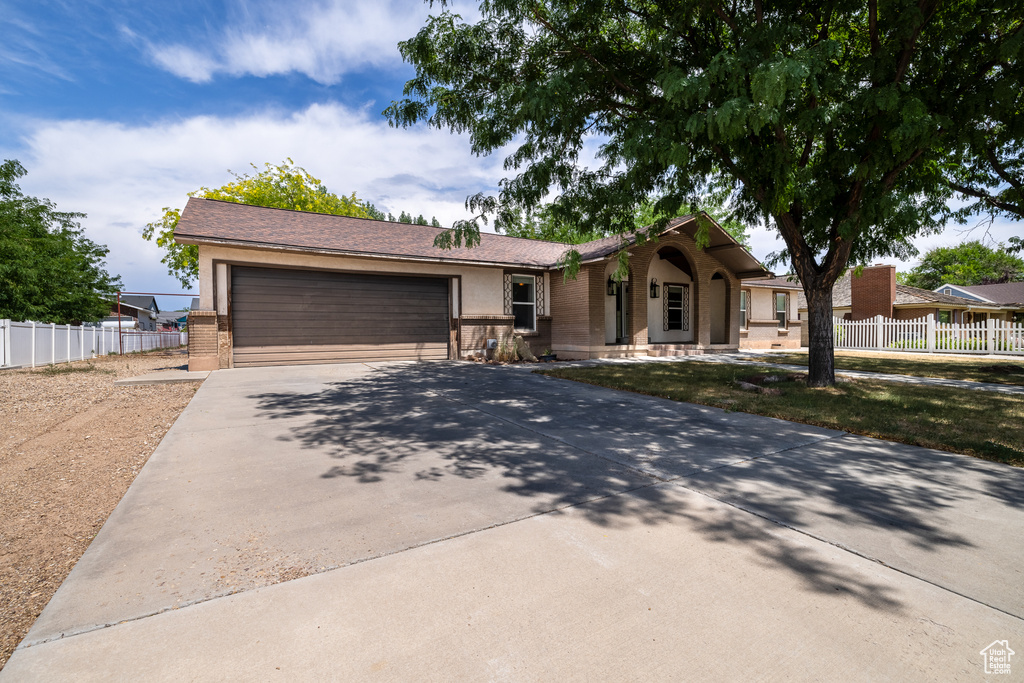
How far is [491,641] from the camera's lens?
6.63ft

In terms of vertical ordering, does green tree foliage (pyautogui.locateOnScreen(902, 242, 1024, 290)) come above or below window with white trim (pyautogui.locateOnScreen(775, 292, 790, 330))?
above

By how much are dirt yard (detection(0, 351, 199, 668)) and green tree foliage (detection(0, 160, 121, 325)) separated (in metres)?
13.4

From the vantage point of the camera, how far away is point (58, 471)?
14.1 ft

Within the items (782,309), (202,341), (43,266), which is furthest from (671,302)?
(43,266)

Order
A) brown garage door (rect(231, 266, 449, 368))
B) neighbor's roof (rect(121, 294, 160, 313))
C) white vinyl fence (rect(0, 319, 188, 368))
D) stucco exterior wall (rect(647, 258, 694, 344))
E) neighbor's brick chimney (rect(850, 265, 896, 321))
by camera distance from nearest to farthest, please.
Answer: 1. brown garage door (rect(231, 266, 449, 368))
2. white vinyl fence (rect(0, 319, 188, 368))
3. stucco exterior wall (rect(647, 258, 694, 344))
4. neighbor's brick chimney (rect(850, 265, 896, 321))
5. neighbor's roof (rect(121, 294, 160, 313))

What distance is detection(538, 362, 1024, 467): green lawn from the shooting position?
5152 mm

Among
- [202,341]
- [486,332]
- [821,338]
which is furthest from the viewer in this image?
[486,332]

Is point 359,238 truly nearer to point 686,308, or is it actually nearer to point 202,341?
point 202,341

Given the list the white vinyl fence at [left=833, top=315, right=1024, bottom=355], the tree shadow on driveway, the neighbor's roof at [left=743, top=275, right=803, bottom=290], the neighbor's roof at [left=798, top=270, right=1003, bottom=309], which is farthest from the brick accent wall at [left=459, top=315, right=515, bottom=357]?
the neighbor's roof at [left=798, top=270, right=1003, bottom=309]

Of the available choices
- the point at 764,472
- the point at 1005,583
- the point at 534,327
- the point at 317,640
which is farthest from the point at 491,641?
the point at 534,327

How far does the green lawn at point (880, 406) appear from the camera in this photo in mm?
5152

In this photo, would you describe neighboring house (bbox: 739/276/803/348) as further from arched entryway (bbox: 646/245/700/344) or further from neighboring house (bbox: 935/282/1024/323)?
neighboring house (bbox: 935/282/1024/323)

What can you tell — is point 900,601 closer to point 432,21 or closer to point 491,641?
point 491,641
